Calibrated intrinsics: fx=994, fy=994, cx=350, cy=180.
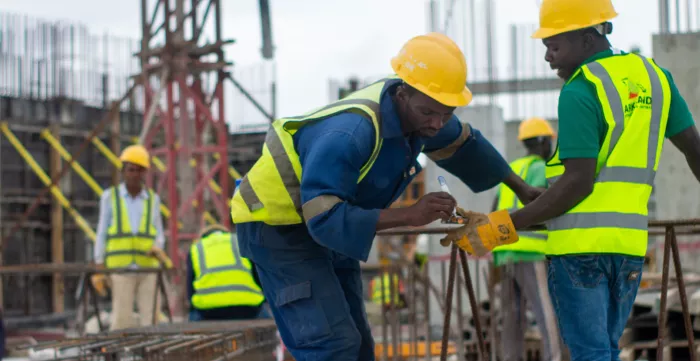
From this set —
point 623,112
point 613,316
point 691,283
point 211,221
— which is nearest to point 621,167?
point 623,112

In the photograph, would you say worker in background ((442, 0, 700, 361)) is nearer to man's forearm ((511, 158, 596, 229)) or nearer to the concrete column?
man's forearm ((511, 158, 596, 229))

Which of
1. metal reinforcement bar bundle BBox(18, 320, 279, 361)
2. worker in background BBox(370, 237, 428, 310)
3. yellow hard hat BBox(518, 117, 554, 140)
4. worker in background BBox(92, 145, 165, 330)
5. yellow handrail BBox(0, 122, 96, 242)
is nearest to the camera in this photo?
metal reinforcement bar bundle BBox(18, 320, 279, 361)

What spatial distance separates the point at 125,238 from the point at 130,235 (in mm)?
58

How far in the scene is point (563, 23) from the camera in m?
4.09

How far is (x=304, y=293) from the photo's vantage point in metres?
4.04

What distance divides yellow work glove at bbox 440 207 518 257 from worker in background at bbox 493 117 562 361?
355cm

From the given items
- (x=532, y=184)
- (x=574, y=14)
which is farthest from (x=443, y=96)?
(x=532, y=184)

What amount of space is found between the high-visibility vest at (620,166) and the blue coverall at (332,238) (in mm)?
754

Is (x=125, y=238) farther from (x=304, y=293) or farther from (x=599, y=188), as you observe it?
(x=599, y=188)

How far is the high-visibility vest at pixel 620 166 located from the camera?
3910 millimetres

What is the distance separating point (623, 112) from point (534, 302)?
13.9ft

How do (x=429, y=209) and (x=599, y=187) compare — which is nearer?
(x=429, y=209)

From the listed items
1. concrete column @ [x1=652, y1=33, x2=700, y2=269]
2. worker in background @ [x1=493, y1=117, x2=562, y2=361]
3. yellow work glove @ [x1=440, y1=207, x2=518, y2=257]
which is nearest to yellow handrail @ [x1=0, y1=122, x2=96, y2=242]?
concrete column @ [x1=652, y1=33, x2=700, y2=269]

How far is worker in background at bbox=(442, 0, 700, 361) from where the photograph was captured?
3.87 meters
